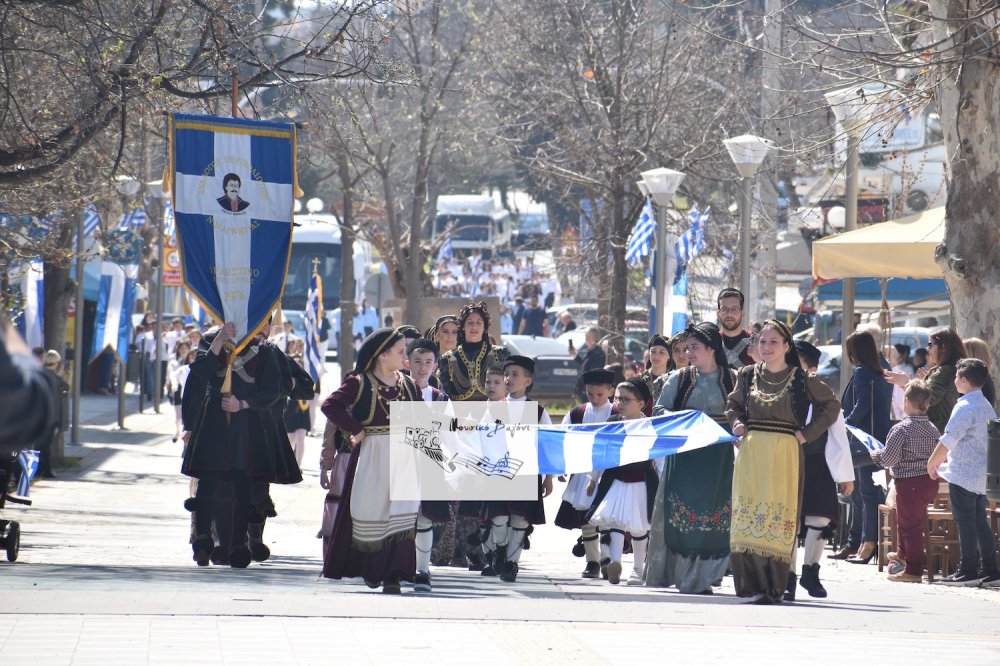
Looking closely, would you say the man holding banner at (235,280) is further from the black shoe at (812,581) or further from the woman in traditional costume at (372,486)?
the black shoe at (812,581)

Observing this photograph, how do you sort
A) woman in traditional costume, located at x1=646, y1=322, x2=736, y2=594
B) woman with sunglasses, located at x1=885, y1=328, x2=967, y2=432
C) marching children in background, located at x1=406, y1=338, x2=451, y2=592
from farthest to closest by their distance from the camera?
woman with sunglasses, located at x1=885, y1=328, x2=967, y2=432
woman in traditional costume, located at x1=646, y1=322, x2=736, y2=594
marching children in background, located at x1=406, y1=338, x2=451, y2=592

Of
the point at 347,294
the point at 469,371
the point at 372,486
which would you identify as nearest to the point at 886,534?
the point at 469,371

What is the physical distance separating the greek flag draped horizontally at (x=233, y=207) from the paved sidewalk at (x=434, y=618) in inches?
82.3

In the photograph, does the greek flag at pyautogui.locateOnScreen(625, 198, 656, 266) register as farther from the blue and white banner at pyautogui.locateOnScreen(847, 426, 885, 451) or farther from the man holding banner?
the man holding banner

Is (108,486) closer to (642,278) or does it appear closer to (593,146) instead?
(593,146)

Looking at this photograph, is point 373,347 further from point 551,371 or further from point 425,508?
point 551,371

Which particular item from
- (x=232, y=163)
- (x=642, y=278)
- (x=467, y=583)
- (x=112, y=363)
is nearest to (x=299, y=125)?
(x=232, y=163)

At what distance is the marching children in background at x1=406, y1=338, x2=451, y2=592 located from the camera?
9.95 meters

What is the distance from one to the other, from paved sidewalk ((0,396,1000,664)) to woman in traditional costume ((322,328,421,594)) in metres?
0.24

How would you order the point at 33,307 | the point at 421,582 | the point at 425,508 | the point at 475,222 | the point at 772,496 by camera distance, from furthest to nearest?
1. the point at 475,222
2. the point at 33,307
3. the point at 425,508
4. the point at 421,582
5. the point at 772,496

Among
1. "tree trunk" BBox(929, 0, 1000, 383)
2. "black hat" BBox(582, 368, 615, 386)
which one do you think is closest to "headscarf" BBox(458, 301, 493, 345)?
"black hat" BBox(582, 368, 615, 386)

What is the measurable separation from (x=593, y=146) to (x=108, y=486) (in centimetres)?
1048

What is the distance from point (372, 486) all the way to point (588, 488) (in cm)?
234

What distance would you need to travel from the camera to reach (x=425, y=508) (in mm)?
10234
